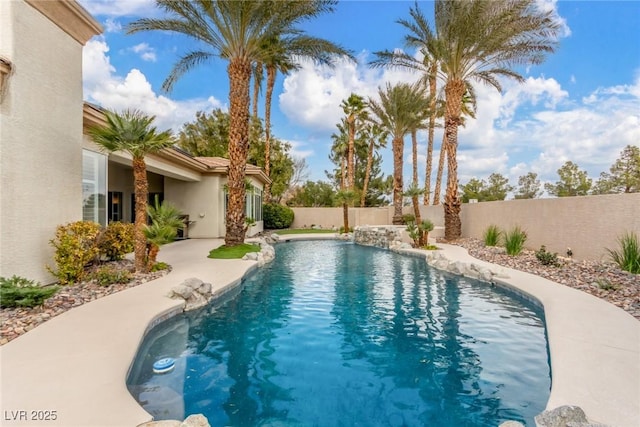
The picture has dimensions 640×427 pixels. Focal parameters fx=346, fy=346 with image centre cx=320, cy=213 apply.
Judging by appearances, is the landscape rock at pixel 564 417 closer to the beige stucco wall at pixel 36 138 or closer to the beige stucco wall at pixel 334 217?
the beige stucco wall at pixel 36 138

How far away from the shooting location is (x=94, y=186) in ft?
29.9

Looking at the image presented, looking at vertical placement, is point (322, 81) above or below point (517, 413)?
above

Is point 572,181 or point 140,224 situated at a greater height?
point 572,181

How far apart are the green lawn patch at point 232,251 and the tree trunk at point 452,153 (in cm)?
987

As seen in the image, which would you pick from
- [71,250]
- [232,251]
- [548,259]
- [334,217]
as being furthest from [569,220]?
[334,217]

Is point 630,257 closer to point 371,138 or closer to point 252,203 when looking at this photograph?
point 252,203

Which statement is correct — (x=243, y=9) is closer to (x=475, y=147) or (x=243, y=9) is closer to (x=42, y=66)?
(x=42, y=66)

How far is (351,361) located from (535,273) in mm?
7333

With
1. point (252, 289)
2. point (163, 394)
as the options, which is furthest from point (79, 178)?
point (163, 394)

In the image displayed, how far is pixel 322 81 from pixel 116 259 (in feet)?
61.7

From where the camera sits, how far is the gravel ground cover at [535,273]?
16.8 feet

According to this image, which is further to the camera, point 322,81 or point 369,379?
point 322,81

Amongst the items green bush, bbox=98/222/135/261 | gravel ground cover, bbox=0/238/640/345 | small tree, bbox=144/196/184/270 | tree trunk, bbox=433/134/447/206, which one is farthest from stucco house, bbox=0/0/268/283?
tree trunk, bbox=433/134/447/206

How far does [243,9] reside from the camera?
1155 cm
